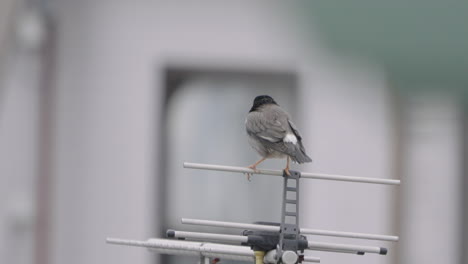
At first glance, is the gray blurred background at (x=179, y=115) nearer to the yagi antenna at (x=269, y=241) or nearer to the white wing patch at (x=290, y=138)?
the white wing patch at (x=290, y=138)

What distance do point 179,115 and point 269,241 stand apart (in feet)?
15.3

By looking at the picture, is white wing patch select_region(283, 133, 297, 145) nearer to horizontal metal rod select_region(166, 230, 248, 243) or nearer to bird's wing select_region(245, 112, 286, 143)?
bird's wing select_region(245, 112, 286, 143)

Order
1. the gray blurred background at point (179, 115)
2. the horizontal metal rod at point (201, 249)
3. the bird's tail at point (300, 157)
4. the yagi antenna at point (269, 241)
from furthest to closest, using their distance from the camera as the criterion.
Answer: the gray blurred background at point (179, 115)
the bird's tail at point (300, 157)
the horizontal metal rod at point (201, 249)
the yagi antenna at point (269, 241)

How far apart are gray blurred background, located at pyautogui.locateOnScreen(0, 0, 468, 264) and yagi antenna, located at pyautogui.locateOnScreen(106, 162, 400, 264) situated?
13.6 ft

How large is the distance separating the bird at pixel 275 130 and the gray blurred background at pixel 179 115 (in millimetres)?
3689

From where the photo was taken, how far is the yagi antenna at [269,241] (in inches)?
75.2

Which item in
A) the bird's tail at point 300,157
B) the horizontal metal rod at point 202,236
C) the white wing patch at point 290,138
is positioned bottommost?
the horizontal metal rod at point 202,236

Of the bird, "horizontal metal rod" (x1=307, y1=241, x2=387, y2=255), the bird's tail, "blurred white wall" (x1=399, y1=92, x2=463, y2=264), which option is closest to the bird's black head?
the bird

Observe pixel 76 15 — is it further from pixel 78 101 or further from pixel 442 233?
pixel 442 233

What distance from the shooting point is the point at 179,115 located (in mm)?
6590

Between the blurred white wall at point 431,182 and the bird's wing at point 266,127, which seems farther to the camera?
the blurred white wall at point 431,182

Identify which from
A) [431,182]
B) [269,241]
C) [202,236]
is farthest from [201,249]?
[431,182]

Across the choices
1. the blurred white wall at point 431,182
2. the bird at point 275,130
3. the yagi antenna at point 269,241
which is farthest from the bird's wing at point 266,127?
the blurred white wall at point 431,182

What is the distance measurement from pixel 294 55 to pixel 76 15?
1.37m
